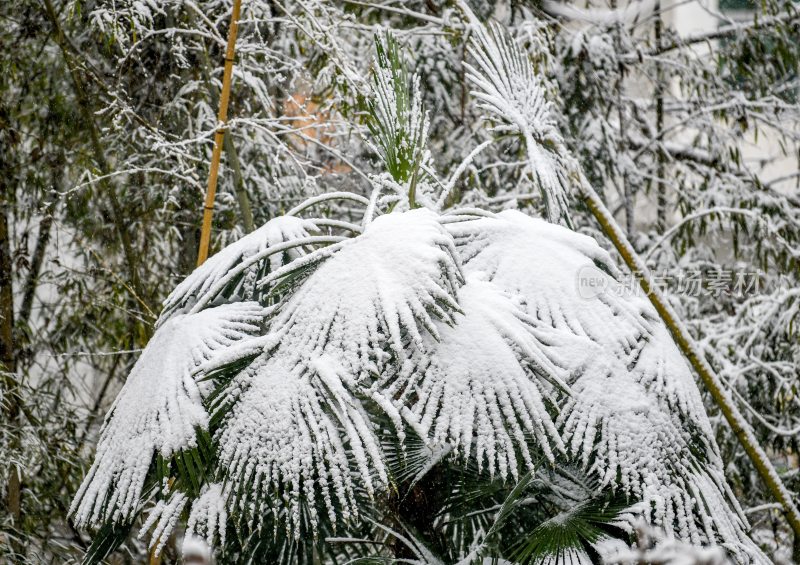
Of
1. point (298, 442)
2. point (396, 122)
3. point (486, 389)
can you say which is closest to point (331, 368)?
point (298, 442)

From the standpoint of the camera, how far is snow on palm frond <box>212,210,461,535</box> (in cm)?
120

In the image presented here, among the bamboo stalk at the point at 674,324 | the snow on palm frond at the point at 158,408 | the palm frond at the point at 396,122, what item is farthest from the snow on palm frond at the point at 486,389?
the bamboo stalk at the point at 674,324

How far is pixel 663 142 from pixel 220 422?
9.75ft

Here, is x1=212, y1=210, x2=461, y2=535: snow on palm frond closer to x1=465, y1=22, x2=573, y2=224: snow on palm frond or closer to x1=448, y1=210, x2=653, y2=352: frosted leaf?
x1=448, y1=210, x2=653, y2=352: frosted leaf

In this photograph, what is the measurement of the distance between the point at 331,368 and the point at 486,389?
26 cm

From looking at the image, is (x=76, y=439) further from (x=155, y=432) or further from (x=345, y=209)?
(x=155, y=432)

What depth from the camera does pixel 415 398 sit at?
4.48ft

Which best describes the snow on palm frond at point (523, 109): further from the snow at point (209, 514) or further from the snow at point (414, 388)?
the snow at point (209, 514)

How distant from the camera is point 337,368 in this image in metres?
1.21

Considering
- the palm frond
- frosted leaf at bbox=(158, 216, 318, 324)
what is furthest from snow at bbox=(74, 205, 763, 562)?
the palm frond

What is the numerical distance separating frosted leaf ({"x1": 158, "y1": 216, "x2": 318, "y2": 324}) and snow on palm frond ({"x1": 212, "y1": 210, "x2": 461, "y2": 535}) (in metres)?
0.26

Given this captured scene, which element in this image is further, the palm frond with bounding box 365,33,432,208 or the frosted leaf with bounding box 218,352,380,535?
the palm frond with bounding box 365,33,432,208

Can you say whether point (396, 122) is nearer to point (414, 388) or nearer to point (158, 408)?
point (414, 388)

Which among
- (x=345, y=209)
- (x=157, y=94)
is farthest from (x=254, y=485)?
(x=345, y=209)
